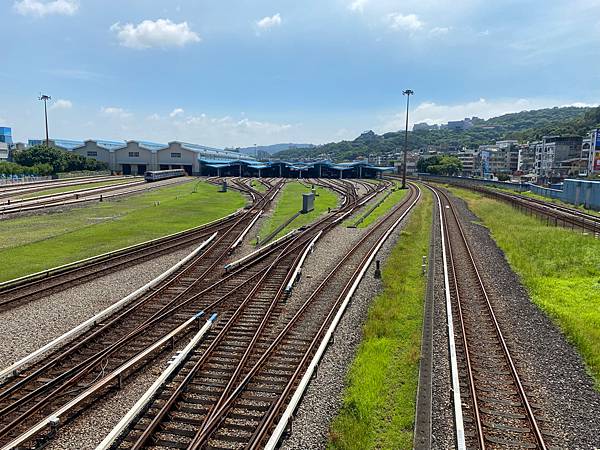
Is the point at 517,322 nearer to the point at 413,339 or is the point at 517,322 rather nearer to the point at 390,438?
the point at 413,339

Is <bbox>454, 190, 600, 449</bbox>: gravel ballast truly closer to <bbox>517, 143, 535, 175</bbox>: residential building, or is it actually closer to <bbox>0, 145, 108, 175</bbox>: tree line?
<bbox>0, 145, 108, 175</bbox>: tree line

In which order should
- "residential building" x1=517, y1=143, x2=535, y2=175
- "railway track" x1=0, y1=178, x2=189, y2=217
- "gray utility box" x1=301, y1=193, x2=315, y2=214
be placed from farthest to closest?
1. "residential building" x1=517, y1=143, x2=535, y2=175
2. "gray utility box" x1=301, y1=193, x2=315, y2=214
3. "railway track" x1=0, y1=178, x2=189, y2=217

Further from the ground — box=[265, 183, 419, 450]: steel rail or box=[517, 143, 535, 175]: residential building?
box=[517, 143, 535, 175]: residential building

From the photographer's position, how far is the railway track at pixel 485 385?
8.89 m

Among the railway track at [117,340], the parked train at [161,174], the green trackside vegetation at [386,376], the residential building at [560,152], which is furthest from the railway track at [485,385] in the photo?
the residential building at [560,152]

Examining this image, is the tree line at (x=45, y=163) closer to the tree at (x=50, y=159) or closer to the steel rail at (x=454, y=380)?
the tree at (x=50, y=159)

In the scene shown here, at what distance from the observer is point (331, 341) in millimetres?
12922

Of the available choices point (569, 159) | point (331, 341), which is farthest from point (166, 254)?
point (569, 159)

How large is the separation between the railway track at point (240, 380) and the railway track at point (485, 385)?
12.3 feet

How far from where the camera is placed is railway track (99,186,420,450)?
859 cm

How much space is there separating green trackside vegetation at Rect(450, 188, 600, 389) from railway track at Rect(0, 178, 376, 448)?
10.7 meters

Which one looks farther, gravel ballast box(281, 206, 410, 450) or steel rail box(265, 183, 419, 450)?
gravel ballast box(281, 206, 410, 450)

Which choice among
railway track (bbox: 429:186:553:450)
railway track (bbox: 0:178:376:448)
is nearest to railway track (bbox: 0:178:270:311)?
railway track (bbox: 0:178:376:448)

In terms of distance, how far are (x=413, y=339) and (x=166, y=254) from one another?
49.4ft
